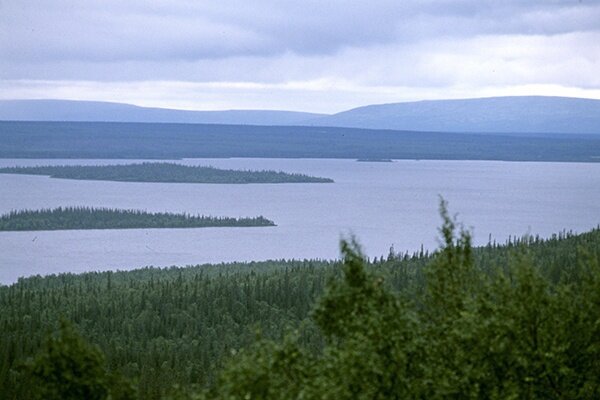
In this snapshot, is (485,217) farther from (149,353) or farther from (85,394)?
(85,394)

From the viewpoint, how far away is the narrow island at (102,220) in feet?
424

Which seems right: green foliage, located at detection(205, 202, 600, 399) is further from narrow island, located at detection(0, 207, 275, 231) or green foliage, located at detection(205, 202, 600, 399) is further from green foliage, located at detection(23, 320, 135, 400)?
narrow island, located at detection(0, 207, 275, 231)

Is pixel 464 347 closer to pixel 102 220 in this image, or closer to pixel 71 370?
pixel 71 370

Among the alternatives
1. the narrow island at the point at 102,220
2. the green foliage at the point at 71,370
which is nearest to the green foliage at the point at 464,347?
the green foliage at the point at 71,370

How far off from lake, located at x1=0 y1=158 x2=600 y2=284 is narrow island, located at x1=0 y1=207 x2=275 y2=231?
11.1 ft

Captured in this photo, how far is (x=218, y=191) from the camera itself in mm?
189250

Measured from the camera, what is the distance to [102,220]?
13275cm

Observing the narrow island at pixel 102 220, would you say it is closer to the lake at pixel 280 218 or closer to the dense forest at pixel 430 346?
the lake at pixel 280 218

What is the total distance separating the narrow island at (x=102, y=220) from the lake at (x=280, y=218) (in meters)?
3.39

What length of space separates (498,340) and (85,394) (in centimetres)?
827

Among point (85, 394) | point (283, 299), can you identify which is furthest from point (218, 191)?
point (85, 394)

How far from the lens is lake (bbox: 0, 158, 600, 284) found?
101312 mm

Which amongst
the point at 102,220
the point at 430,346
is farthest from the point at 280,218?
the point at 430,346

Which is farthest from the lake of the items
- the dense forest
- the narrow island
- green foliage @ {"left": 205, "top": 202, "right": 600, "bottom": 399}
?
green foliage @ {"left": 205, "top": 202, "right": 600, "bottom": 399}
